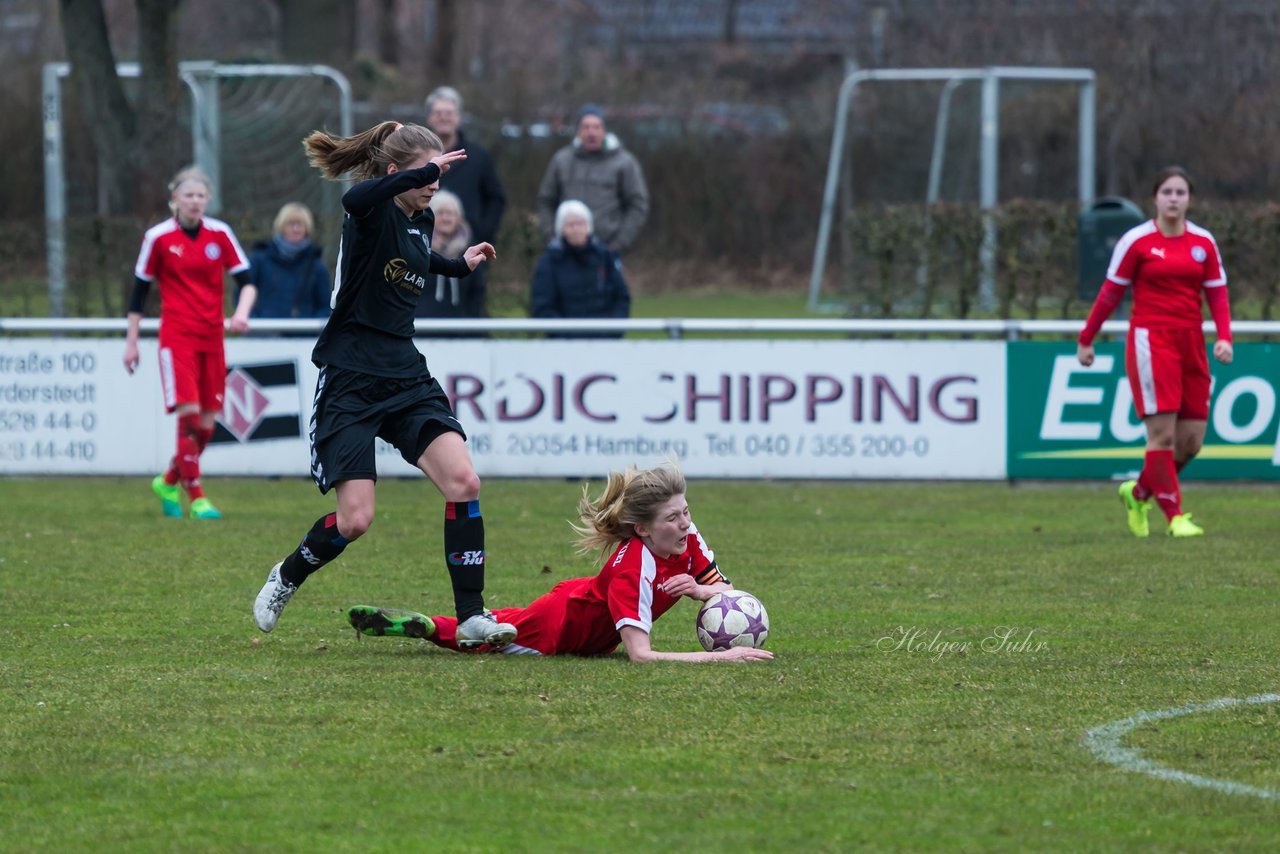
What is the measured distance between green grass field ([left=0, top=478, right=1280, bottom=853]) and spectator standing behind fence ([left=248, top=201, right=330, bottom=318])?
422 cm

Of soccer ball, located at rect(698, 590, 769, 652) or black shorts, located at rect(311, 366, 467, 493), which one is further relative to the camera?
black shorts, located at rect(311, 366, 467, 493)

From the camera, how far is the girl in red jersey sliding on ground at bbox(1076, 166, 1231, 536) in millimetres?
10734

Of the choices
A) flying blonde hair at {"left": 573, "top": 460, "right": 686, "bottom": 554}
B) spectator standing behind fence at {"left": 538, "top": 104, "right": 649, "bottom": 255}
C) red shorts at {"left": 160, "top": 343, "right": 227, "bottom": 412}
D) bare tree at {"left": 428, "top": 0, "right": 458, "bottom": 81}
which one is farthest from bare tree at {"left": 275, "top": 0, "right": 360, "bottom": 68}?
flying blonde hair at {"left": 573, "top": 460, "right": 686, "bottom": 554}

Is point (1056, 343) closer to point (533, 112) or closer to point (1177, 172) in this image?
point (1177, 172)

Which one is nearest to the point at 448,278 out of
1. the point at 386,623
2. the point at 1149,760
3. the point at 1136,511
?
the point at 1136,511

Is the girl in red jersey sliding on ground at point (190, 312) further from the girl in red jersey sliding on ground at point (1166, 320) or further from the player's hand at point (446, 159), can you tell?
the girl in red jersey sliding on ground at point (1166, 320)

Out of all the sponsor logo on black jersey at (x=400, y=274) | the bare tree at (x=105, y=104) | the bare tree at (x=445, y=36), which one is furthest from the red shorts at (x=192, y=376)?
the bare tree at (x=445, y=36)

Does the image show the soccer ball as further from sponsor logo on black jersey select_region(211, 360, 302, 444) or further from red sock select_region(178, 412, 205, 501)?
sponsor logo on black jersey select_region(211, 360, 302, 444)

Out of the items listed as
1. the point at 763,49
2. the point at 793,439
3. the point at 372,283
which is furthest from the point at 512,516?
the point at 763,49

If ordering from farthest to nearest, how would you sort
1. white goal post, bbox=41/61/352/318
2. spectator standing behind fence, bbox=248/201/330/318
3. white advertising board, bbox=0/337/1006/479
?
white goal post, bbox=41/61/352/318 → spectator standing behind fence, bbox=248/201/330/318 → white advertising board, bbox=0/337/1006/479

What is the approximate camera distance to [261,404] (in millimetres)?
13945

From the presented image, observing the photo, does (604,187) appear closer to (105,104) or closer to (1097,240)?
(1097,240)

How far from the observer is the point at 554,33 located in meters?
52.8

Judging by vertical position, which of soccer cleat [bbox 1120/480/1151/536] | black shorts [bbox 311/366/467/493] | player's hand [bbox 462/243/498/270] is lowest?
soccer cleat [bbox 1120/480/1151/536]
